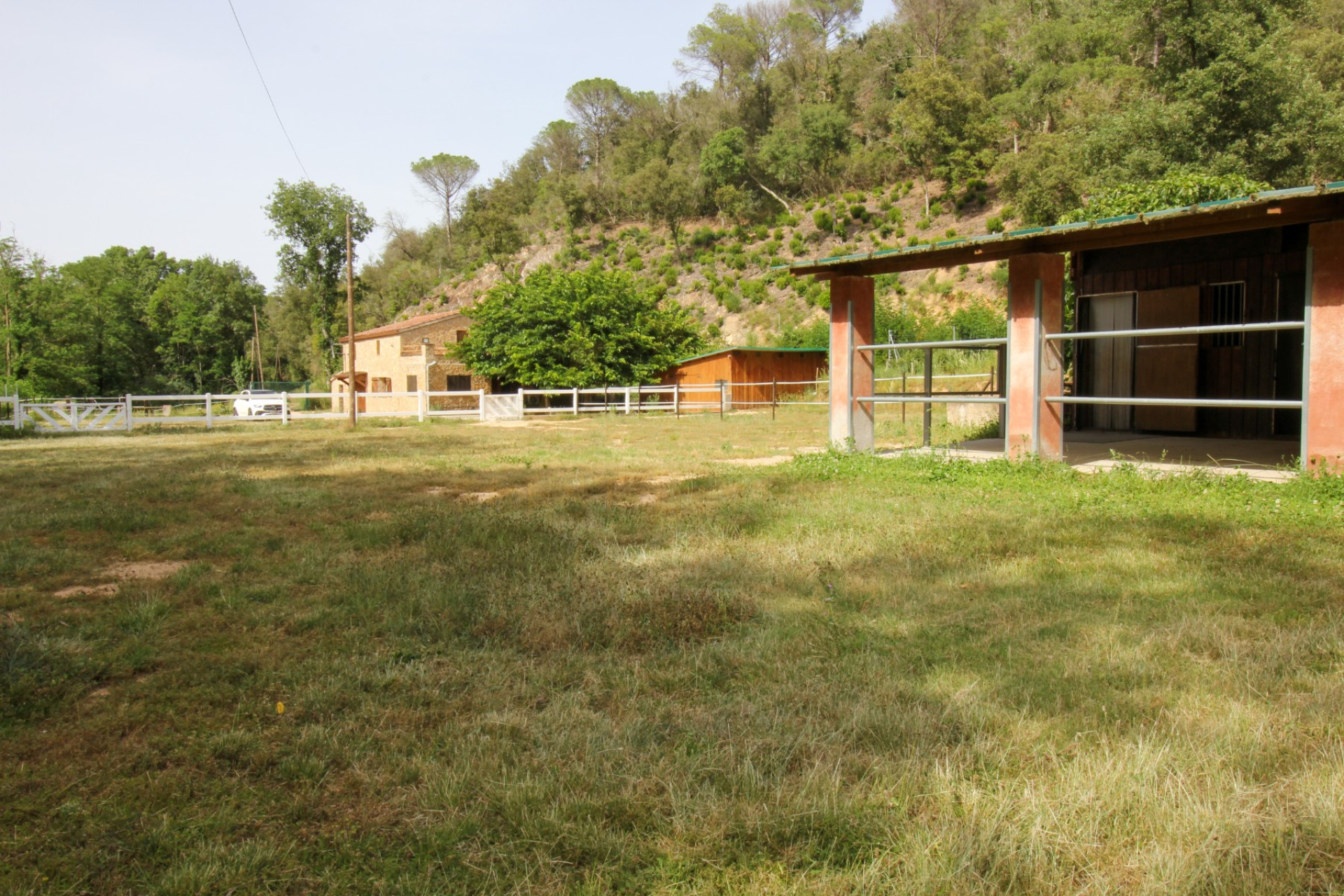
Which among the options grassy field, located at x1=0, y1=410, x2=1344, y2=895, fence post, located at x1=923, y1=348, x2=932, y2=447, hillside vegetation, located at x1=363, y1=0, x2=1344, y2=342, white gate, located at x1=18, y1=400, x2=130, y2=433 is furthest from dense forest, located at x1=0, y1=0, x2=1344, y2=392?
white gate, located at x1=18, y1=400, x2=130, y2=433

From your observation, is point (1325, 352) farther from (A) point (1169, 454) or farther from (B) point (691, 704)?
(B) point (691, 704)

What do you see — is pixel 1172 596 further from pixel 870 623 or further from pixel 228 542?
pixel 228 542

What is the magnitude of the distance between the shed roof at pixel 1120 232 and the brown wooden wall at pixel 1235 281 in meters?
2.73

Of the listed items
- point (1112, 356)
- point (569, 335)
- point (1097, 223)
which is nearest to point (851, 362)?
point (1097, 223)

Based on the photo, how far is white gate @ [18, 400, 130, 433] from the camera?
23.5 m

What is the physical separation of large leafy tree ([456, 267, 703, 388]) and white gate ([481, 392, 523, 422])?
3.46 meters

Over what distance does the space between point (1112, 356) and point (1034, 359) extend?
492 centimetres

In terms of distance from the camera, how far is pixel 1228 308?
12.4 meters

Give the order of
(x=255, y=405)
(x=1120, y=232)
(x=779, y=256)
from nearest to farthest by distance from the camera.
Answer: (x=1120, y=232), (x=255, y=405), (x=779, y=256)

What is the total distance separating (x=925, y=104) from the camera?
163 feet

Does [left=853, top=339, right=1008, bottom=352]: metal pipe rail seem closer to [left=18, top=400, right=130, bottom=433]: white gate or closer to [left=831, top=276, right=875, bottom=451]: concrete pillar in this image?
[left=831, top=276, right=875, bottom=451]: concrete pillar

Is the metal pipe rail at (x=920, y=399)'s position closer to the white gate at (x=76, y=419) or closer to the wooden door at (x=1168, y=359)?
the wooden door at (x=1168, y=359)

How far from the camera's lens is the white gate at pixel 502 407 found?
1164 inches

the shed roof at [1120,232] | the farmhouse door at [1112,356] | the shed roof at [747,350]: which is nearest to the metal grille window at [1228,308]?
the farmhouse door at [1112,356]
